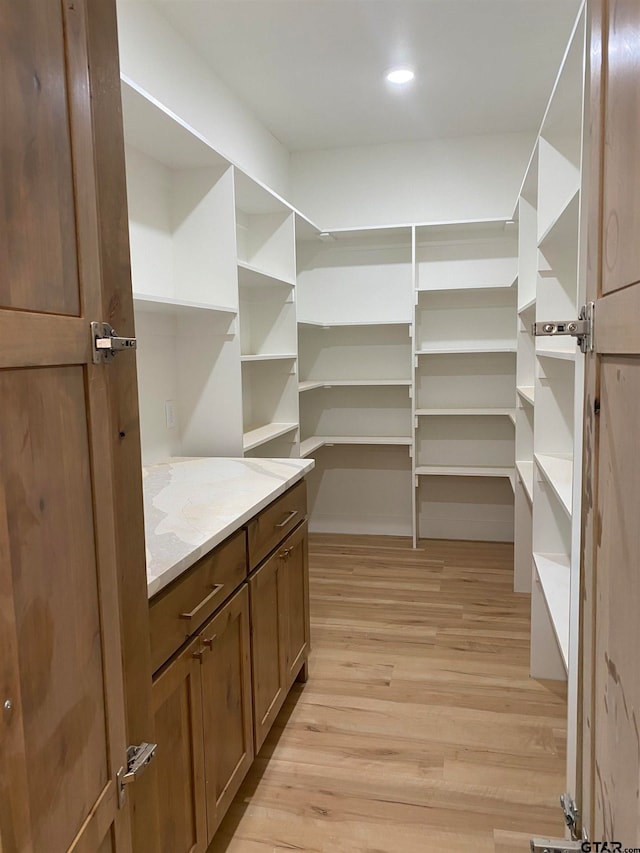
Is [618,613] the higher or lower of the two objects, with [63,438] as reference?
lower

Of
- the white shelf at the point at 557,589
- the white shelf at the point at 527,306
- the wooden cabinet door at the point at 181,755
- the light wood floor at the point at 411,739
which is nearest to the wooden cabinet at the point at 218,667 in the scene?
the wooden cabinet door at the point at 181,755

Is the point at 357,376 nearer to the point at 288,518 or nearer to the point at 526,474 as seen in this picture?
the point at 526,474

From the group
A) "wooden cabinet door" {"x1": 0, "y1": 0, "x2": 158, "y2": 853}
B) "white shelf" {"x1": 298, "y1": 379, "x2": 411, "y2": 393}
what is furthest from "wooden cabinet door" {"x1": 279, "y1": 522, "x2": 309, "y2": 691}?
"white shelf" {"x1": 298, "y1": 379, "x2": 411, "y2": 393}

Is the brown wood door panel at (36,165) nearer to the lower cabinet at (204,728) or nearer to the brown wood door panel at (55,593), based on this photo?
the brown wood door panel at (55,593)

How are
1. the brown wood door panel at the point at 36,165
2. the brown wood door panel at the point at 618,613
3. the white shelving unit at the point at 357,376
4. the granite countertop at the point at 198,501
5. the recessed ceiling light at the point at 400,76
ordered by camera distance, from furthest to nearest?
1. the white shelving unit at the point at 357,376
2. the recessed ceiling light at the point at 400,76
3. the granite countertop at the point at 198,501
4. the brown wood door panel at the point at 618,613
5. the brown wood door panel at the point at 36,165

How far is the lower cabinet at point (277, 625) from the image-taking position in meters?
1.98

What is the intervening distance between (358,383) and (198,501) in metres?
2.52

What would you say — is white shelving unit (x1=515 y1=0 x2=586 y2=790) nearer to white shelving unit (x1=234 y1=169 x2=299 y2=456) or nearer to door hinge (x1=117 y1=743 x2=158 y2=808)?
white shelving unit (x1=234 y1=169 x2=299 y2=456)

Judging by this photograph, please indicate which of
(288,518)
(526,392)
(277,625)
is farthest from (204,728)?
(526,392)

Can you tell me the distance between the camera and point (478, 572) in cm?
391

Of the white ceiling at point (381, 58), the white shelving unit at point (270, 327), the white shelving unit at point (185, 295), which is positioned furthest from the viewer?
the white shelving unit at point (270, 327)

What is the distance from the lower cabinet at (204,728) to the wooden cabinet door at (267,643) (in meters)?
0.06

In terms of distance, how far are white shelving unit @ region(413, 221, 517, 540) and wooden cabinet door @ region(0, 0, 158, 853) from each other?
346cm

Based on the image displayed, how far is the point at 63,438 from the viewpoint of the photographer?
74cm
